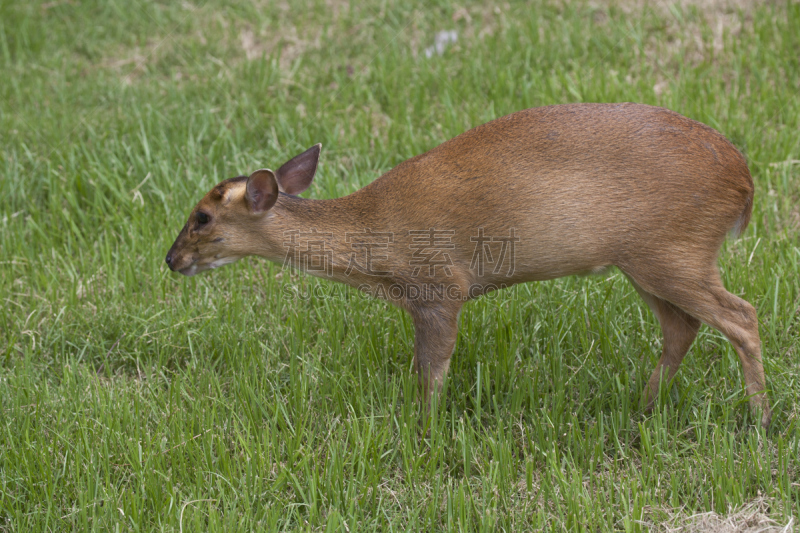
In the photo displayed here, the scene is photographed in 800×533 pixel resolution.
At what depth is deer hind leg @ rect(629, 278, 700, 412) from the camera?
155 inches

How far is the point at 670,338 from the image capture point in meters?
3.96

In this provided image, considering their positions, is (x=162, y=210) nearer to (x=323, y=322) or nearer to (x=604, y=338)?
(x=323, y=322)

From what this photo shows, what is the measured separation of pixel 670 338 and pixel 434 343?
1107 mm

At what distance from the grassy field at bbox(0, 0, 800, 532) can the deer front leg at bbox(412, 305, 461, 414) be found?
12 centimetres

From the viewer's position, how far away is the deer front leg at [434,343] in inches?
153

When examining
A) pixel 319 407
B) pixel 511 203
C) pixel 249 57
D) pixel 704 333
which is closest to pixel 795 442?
pixel 704 333

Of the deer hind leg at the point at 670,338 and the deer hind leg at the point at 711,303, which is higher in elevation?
the deer hind leg at the point at 711,303
